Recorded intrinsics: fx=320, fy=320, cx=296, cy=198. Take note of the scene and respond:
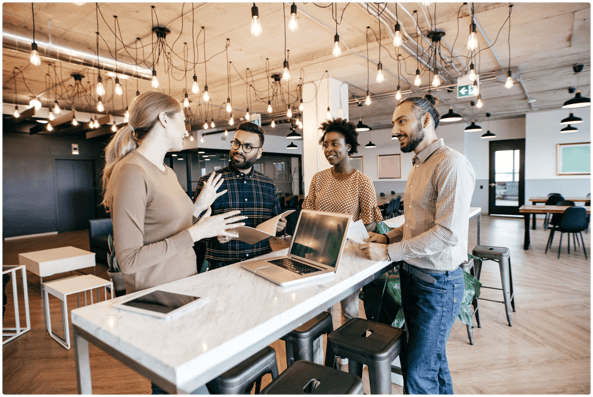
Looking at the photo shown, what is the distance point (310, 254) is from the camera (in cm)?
156

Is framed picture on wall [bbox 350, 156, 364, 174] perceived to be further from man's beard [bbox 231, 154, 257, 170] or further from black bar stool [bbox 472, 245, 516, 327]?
man's beard [bbox 231, 154, 257, 170]

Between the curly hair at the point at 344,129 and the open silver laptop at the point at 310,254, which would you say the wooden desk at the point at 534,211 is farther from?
the open silver laptop at the point at 310,254

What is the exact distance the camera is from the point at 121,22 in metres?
4.22

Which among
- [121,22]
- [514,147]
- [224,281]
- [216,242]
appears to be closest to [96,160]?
[121,22]

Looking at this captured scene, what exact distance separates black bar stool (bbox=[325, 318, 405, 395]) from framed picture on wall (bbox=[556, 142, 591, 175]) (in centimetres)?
1143

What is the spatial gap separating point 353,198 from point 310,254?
0.92 metres

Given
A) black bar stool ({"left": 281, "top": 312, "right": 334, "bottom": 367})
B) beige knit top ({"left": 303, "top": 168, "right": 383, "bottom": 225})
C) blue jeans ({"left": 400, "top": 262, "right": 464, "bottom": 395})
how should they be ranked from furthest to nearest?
beige knit top ({"left": 303, "top": 168, "right": 383, "bottom": 225})
black bar stool ({"left": 281, "top": 312, "right": 334, "bottom": 367})
blue jeans ({"left": 400, "top": 262, "right": 464, "bottom": 395})

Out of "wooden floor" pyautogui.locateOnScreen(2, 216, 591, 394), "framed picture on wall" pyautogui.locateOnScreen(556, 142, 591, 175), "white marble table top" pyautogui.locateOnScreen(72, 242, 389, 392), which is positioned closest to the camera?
"white marble table top" pyautogui.locateOnScreen(72, 242, 389, 392)

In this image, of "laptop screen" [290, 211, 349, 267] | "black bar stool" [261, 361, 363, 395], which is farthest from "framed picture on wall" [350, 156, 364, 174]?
"black bar stool" [261, 361, 363, 395]

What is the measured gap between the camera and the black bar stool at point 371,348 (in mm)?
1399

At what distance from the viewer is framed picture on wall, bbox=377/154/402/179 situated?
13305 millimetres

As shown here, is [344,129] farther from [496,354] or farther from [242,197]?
[496,354]

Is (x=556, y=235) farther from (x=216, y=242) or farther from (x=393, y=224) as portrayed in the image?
(x=216, y=242)

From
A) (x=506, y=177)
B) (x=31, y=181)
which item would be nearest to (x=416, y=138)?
(x=31, y=181)
